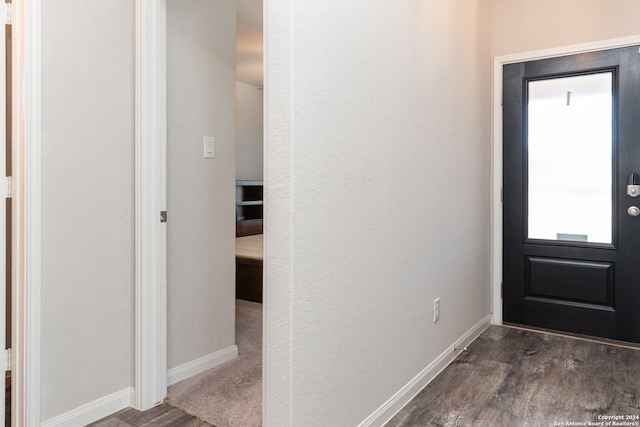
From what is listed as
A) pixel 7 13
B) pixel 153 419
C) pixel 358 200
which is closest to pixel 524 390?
pixel 358 200

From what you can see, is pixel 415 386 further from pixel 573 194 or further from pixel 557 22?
pixel 557 22

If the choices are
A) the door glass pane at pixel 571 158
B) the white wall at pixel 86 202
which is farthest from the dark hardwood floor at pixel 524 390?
the door glass pane at pixel 571 158

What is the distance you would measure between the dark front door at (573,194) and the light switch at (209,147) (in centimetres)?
218

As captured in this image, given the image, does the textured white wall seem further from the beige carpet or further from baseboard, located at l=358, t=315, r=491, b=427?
the beige carpet

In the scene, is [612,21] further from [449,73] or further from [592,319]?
[592,319]

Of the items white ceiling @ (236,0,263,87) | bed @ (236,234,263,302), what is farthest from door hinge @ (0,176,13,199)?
white ceiling @ (236,0,263,87)

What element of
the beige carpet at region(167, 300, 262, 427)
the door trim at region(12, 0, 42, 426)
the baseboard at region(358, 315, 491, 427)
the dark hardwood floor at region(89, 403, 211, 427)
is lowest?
the dark hardwood floor at region(89, 403, 211, 427)

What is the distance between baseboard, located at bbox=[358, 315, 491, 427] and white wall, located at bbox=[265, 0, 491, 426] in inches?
1.6

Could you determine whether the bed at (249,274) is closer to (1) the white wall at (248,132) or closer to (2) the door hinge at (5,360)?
(2) the door hinge at (5,360)

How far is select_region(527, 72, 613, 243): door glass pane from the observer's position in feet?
9.75

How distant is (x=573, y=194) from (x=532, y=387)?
1473 millimetres

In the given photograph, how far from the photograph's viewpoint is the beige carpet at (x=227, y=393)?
6.40ft

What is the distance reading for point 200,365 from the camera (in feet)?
7.91

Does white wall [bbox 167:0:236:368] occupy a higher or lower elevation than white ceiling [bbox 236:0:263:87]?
lower
